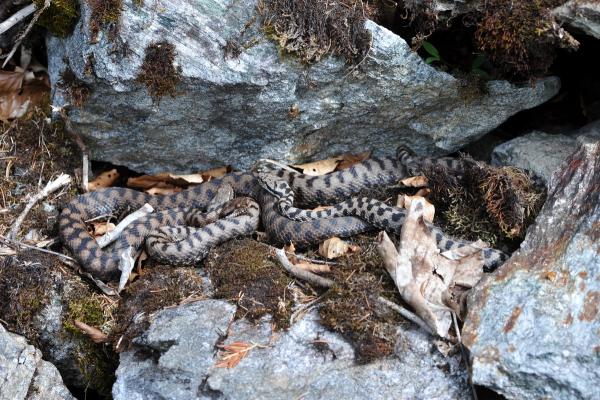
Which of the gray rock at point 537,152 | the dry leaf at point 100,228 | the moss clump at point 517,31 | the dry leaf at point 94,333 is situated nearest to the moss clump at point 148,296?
the dry leaf at point 94,333

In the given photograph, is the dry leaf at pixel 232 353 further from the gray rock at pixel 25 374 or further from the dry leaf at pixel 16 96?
the dry leaf at pixel 16 96

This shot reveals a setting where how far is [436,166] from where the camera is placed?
682 cm

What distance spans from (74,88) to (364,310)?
366 cm

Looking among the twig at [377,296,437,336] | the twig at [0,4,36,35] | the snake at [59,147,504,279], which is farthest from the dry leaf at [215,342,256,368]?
the twig at [0,4,36,35]

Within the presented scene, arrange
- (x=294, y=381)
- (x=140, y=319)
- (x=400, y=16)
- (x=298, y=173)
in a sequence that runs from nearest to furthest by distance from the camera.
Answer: (x=294, y=381), (x=140, y=319), (x=400, y=16), (x=298, y=173)

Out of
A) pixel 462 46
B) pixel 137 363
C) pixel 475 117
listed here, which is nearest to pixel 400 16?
pixel 462 46

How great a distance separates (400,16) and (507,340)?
3701 mm

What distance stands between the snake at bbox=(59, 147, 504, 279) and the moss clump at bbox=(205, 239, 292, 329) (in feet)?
1.31

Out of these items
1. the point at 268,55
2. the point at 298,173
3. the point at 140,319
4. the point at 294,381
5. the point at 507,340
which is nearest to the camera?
the point at 507,340

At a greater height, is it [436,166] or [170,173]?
[436,166]

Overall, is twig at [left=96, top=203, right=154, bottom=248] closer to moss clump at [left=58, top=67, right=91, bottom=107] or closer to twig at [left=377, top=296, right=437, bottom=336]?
moss clump at [left=58, top=67, right=91, bottom=107]

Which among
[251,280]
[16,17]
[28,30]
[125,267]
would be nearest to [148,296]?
[125,267]

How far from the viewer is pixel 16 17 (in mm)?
7477

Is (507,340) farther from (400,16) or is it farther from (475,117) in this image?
(400,16)
